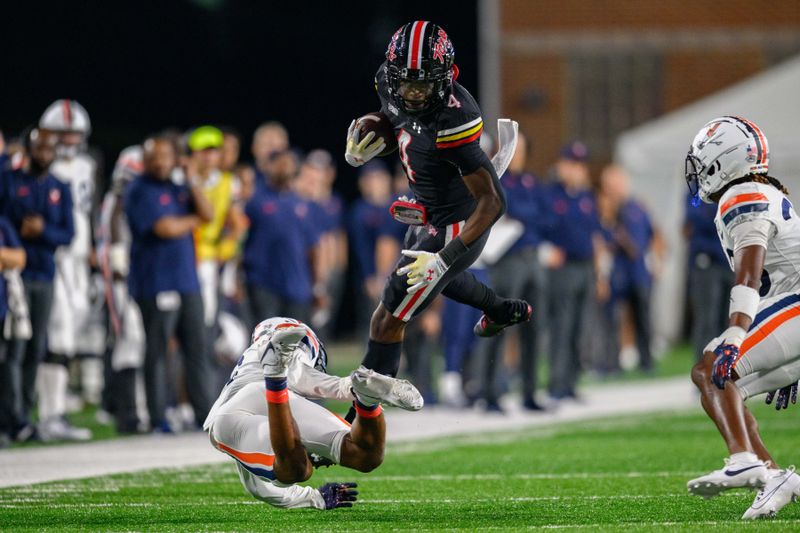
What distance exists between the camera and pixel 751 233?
6051mm

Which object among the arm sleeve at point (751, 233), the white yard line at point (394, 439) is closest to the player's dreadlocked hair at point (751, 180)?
the arm sleeve at point (751, 233)

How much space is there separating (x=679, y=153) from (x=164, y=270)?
1003cm

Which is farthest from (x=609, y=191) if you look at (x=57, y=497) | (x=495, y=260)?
(x=57, y=497)

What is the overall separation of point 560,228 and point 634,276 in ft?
12.1

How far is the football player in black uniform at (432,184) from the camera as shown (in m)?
6.48

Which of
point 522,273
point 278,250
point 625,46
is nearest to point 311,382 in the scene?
point 278,250

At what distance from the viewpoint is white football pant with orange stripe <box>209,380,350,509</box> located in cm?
620

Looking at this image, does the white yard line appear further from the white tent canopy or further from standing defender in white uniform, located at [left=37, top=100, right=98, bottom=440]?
the white tent canopy

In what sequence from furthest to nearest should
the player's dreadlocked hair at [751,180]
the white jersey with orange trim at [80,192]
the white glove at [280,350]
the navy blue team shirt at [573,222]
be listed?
the navy blue team shirt at [573,222], the white jersey with orange trim at [80,192], the player's dreadlocked hair at [751,180], the white glove at [280,350]

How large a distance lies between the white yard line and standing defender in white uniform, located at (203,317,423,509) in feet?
6.26

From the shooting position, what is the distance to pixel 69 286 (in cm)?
1067

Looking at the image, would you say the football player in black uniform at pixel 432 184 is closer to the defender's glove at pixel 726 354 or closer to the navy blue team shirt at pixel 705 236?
the defender's glove at pixel 726 354

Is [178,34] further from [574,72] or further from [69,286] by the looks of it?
[69,286]

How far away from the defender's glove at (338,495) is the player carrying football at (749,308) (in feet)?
5.24
